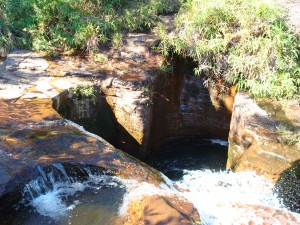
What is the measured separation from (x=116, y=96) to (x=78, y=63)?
3.57ft

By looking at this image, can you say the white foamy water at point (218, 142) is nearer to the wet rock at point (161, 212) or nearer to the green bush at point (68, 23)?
the green bush at point (68, 23)

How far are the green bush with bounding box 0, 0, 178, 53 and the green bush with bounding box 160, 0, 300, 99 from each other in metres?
0.82

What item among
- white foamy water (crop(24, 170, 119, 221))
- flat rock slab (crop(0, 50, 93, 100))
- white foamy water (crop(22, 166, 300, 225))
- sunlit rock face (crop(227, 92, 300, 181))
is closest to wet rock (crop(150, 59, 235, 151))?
sunlit rock face (crop(227, 92, 300, 181))

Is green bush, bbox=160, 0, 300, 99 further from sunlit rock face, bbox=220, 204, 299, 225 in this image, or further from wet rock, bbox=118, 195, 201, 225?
wet rock, bbox=118, 195, 201, 225

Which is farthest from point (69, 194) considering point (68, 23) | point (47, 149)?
point (68, 23)

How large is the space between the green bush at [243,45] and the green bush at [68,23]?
82 centimetres

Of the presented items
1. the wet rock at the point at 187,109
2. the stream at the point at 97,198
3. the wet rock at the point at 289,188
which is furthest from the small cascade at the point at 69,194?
the wet rock at the point at 187,109

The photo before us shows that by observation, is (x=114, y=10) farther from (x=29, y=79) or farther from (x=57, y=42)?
(x=29, y=79)

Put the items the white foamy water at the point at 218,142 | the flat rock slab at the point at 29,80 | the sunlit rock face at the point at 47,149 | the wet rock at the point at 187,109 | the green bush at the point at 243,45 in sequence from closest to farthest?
1. the sunlit rock face at the point at 47,149
2. the flat rock slab at the point at 29,80
3. the green bush at the point at 243,45
4. the wet rock at the point at 187,109
5. the white foamy water at the point at 218,142

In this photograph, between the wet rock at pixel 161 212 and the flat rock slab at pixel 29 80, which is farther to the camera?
the flat rock slab at pixel 29 80

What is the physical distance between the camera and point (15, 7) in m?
7.18

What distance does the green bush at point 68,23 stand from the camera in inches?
269

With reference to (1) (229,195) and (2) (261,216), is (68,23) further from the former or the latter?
(2) (261,216)

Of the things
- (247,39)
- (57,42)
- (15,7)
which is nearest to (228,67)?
(247,39)
